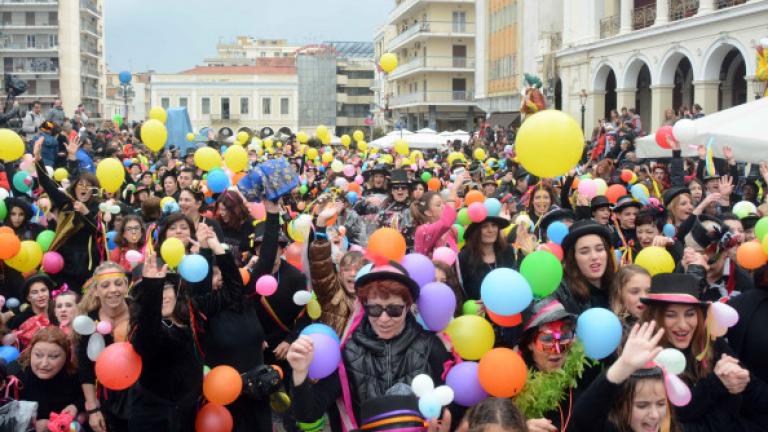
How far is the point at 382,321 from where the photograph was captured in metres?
3.44

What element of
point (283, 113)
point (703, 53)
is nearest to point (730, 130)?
point (703, 53)

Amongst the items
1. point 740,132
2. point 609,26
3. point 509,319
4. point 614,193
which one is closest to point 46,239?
point 509,319

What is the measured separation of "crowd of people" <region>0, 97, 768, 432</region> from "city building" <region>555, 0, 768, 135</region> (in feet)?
50.1

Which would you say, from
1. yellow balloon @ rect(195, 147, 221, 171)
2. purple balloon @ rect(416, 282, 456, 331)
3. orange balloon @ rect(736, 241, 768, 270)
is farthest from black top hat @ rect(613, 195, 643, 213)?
yellow balloon @ rect(195, 147, 221, 171)

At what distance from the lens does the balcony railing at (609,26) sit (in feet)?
92.1

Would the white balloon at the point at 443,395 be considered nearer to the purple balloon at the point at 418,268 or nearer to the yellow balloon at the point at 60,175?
the purple balloon at the point at 418,268

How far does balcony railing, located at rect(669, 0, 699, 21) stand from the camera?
23.2 meters

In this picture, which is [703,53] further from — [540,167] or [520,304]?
[520,304]

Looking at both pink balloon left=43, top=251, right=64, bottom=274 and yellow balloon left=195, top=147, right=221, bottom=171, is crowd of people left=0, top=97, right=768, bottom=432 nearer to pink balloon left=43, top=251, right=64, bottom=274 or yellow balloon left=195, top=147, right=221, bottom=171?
pink balloon left=43, top=251, right=64, bottom=274

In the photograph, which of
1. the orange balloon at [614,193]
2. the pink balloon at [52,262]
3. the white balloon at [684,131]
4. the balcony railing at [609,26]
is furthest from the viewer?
the balcony railing at [609,26]

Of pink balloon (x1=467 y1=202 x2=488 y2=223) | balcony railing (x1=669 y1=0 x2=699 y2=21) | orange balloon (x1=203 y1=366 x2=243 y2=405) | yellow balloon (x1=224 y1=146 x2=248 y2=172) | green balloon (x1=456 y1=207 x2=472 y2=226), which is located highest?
balcony railing (x1=669 y1=0 x2=699 y2=21)

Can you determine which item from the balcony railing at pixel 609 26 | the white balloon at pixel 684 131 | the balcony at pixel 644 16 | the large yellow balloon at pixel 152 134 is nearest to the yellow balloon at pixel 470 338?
the white balloon at pixel 684 131

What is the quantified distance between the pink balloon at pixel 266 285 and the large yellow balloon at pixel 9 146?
15.9 feet

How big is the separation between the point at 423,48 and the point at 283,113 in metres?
31.6
